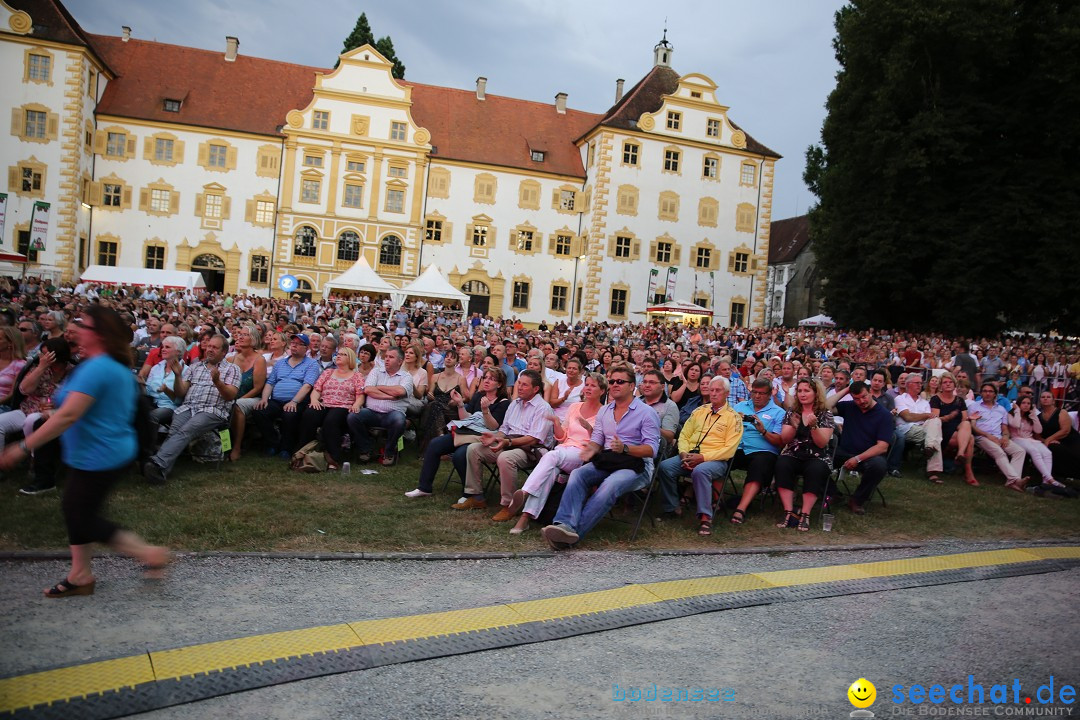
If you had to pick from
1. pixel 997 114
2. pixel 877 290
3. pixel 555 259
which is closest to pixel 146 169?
pixel 555 259

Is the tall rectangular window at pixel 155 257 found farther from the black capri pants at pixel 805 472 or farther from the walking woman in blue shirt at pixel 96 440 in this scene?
the walking woman in blue shirt at pixel 96 440

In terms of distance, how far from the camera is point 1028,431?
10828mm

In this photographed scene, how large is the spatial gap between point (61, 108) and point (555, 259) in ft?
88.3

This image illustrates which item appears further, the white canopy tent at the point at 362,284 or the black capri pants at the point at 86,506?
the white canopy tent at the point at 362,284

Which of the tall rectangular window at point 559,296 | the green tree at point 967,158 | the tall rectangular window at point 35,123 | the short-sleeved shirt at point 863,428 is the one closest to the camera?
the short-sleeved shirt at point 863,428

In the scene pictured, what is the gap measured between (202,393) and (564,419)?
3866 millimetres

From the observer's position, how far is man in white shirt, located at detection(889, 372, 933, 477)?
10.8m

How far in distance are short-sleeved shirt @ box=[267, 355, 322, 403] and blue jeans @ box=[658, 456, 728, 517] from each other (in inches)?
177

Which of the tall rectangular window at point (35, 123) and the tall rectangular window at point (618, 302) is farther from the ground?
the tall rectangular window at point (35, 123)

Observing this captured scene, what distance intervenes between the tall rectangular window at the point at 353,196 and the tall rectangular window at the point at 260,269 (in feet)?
17.6

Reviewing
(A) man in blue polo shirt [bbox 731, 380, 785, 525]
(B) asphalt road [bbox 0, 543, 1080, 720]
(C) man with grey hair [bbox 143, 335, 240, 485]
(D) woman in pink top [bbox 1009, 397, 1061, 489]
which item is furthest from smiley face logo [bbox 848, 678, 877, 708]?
(D) woman in pink top [bbox 1009, 397, 1061, 489]

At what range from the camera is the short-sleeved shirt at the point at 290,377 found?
9.48m

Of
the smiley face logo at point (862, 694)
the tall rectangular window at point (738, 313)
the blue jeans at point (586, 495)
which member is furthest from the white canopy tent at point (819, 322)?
the smiley face logo at point (862, 694)

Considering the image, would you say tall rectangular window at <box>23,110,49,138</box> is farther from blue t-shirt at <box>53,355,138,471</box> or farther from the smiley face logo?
the smiley face logo
